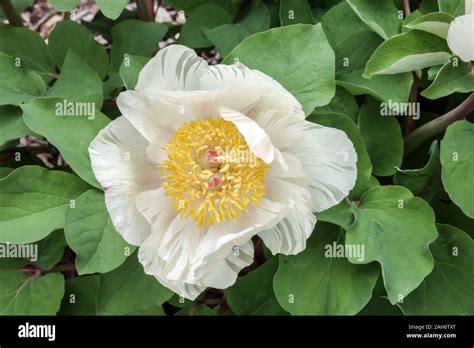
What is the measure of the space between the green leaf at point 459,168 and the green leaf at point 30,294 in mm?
844

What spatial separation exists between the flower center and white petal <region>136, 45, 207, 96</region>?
0.08m

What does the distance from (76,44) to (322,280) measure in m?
0.81

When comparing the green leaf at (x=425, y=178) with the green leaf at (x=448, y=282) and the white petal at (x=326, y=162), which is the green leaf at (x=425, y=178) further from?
the white petal at (x=326, y=162)

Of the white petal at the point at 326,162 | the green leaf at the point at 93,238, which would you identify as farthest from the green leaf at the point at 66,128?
the white petal at the point at 326,162

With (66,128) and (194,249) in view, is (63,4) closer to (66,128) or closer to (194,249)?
(66,128)

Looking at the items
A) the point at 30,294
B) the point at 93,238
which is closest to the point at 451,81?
the point at 93,238

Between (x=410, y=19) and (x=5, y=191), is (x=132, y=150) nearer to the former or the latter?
(x=5, y=191)

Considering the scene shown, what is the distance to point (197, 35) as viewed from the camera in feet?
5.28

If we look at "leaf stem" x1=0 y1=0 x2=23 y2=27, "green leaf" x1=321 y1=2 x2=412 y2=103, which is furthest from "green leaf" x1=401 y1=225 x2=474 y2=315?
"leaf stem" x1=0 y1=0 x2=23 y2=27

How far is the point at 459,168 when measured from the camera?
125 cm

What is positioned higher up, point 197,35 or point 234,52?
point 234,52
